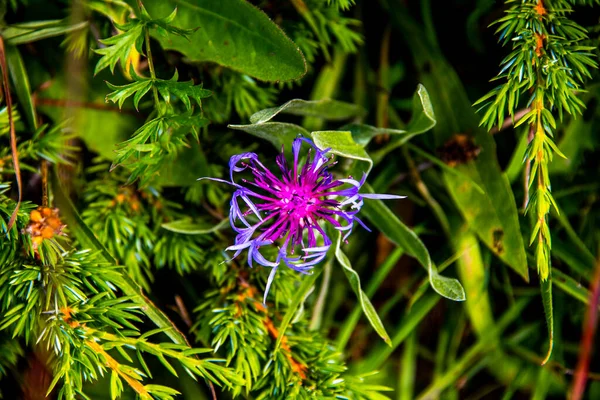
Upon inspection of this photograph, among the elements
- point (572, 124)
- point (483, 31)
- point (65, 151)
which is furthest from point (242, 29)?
point (572, 124)

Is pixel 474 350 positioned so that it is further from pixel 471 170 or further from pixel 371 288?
pixel 471 170

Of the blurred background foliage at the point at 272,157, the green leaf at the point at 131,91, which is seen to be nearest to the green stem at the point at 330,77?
the blurred background foliage at the point at 272,157

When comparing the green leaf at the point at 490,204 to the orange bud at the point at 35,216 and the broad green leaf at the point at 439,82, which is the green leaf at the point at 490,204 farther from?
the orange bud at the point at 35,216

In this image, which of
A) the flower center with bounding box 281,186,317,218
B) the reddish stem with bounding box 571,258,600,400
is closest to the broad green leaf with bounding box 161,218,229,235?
the flower center with bounding box 281,186,317,218

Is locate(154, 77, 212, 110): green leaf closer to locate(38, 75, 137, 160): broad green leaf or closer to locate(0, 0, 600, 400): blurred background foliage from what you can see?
locate(0, 0, 600, 400): blurred background foliage

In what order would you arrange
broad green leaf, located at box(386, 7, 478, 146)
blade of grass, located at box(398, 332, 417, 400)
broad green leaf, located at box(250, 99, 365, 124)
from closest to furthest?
broad green leaf, located at box(250, 99, 365, 124) < broad green leaf, located at box(386, 7, 478, 146) < blade of grass, located at box(398, 332, 417, 400)

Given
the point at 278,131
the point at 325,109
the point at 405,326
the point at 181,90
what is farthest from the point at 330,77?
the point at 405,326
